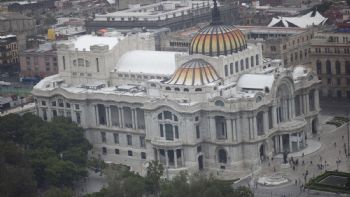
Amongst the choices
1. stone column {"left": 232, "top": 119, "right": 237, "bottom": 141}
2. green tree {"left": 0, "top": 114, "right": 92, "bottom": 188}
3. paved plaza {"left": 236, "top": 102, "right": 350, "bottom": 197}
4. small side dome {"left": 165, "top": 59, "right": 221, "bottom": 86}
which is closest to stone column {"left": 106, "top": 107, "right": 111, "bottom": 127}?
green tree {"left": 0, "top": 114, "right": 92, "bottom": 188}

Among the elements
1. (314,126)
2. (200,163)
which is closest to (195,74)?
(200,163)

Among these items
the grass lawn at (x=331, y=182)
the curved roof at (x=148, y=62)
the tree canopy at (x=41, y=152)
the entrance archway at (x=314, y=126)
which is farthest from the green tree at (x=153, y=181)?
the entrance archway at (x=314, y=126)

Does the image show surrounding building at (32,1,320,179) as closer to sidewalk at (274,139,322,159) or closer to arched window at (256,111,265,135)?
arched window at (256,111,265,135)

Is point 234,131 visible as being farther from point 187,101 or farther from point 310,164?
point 310,164

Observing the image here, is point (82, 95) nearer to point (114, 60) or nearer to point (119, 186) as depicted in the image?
point (114, 60)

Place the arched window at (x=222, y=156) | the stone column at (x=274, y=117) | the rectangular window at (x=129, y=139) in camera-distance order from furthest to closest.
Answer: the rectangular window at (x=129, y=139) < the stone column at (x=274, y=117) < the arched window at (x=222, y=156)

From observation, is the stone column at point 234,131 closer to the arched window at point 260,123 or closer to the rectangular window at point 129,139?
the arched window at point 260,123


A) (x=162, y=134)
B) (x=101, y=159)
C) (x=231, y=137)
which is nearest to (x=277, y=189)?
(x=231, y=137)
